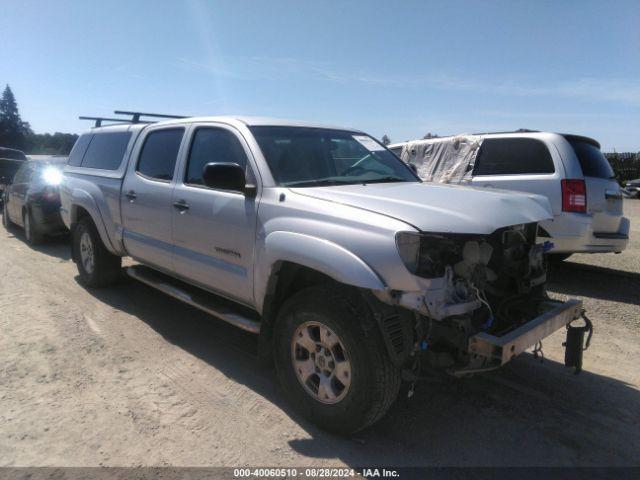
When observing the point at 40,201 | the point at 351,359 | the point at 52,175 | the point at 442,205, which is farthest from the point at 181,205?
the point at 52,175

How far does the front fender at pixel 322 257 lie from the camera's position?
2.70 metres

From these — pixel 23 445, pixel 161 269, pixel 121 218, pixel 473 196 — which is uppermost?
pixel 473 196

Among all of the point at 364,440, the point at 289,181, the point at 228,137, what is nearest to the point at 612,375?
the point at 364,440

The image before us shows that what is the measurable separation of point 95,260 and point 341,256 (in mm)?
4249

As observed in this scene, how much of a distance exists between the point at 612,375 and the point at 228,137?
3.74m

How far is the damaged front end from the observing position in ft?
8.82

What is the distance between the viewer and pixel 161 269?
4828mm

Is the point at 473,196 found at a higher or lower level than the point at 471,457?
higher

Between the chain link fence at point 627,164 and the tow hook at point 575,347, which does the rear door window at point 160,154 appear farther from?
the chain link fence at point 627,164

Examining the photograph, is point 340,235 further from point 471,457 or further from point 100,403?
point 100,403

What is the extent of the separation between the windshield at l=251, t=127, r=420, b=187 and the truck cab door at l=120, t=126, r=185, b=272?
113 centimetres

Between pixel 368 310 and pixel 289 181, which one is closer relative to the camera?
pixel 368 310

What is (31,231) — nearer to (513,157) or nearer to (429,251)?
(513,157)

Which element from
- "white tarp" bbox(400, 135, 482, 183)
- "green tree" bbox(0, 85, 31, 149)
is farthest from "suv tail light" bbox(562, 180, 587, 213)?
"green tree" bbox(0, 85, 31, 149)
